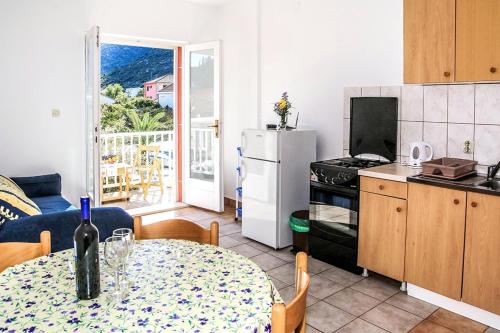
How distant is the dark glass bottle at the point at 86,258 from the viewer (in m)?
1.31

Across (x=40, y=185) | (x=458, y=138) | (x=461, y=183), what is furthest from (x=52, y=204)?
(x=458, y=138)

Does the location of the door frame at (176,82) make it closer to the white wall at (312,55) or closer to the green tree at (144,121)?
the white wall at (312,55)

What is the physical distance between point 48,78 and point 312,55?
9.52ft

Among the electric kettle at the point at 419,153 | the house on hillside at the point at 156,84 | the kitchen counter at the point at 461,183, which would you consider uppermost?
the house on hillside at the point at 156,84

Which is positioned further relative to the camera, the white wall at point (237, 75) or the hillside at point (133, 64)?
the hillside at point (133, 64)

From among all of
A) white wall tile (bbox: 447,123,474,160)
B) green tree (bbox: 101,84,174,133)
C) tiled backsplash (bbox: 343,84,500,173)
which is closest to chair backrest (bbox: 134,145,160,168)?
green tree (bbox: 101,84,174,133)

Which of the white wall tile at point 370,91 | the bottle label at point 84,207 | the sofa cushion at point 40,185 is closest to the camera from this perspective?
the bottle label at point 84,207

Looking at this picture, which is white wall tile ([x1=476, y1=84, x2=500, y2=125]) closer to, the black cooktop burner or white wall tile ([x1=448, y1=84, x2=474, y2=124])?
white wall tile ([x1=448, y1=84, x2=474, y2=124])

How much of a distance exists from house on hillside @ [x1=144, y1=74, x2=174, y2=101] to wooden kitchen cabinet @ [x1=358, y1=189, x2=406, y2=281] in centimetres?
582

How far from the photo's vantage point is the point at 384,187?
329 cm

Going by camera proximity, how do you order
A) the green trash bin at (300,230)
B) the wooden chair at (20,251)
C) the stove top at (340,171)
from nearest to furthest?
the wooden chair at (20,251)
the stove top at (340,171)
the green trash bin at (300,230)

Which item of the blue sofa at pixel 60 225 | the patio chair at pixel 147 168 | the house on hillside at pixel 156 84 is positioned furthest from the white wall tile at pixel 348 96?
the house on hillside at pixel 156 84

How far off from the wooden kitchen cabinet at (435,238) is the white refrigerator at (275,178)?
132cm

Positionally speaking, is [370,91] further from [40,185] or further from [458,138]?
[40,185]
